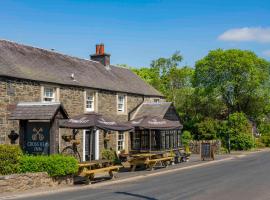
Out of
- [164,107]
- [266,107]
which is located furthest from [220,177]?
[266,107]

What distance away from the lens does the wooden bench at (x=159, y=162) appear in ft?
79.5

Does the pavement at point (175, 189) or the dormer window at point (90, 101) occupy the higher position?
the dormer window at point (90, 101)

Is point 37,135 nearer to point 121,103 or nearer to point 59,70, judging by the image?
point 59,70

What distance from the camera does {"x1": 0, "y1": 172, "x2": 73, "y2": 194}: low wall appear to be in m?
15.3

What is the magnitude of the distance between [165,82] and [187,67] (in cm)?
380

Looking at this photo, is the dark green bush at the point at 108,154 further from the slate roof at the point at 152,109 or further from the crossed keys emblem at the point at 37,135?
the crossed keys emblem at the point at 37,135

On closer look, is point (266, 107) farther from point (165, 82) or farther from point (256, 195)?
point (256, 195)

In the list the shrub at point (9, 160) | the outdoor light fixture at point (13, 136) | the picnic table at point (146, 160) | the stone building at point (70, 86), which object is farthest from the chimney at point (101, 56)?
the shrub at point (9, 160)

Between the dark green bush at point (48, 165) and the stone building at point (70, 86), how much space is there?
3.59 m


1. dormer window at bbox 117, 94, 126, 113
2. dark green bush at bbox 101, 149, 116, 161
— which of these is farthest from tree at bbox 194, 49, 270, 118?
dark green bush at bbox 101, 149, 116, 161

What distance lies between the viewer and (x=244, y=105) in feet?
161

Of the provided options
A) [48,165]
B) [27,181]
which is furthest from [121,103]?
[27,181]

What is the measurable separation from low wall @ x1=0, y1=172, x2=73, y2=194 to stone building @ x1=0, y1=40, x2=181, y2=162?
4537 millimetres

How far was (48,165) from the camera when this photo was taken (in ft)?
56.1
